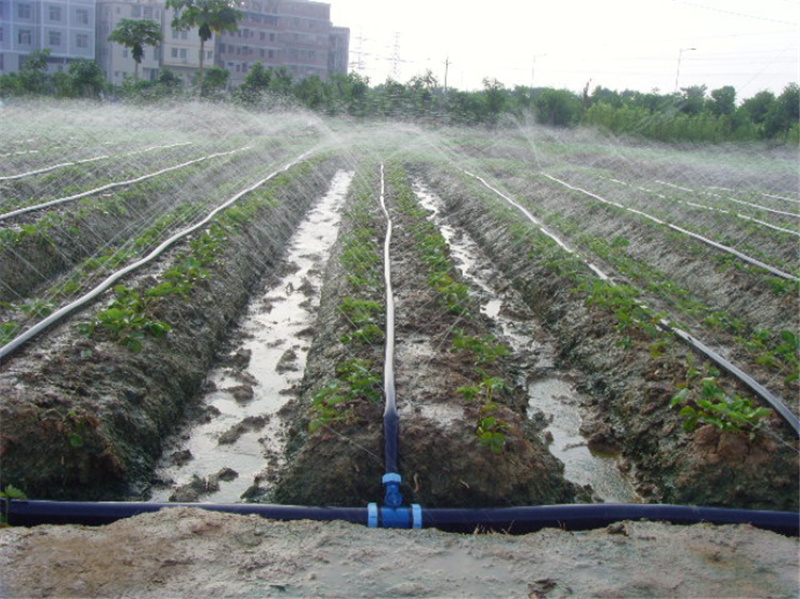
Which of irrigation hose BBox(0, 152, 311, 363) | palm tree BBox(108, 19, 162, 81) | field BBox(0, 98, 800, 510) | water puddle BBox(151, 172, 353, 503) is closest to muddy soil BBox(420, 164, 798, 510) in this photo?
field BBox(0, 98, 800, 510)

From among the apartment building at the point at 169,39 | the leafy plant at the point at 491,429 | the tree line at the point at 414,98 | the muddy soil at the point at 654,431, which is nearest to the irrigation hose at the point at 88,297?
the leafy plant at the point at 491,429

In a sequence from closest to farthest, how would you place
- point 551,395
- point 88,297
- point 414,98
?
point 551,395
point 88,297
point 414,98

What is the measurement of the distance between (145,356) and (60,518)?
159 cm

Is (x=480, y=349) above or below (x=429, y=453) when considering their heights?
above

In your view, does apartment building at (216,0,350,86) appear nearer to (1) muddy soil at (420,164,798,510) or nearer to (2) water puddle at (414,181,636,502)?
(2) water puddle at (414,181,636,502)

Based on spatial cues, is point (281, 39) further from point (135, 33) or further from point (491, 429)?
point (491, 429)

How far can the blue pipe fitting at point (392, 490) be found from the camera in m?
3.81

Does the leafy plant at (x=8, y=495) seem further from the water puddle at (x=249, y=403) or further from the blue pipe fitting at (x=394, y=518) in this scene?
the blue pipe fitting at (x=394, y=518)

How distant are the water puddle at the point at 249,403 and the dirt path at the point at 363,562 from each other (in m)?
0.72

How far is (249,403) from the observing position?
17.7 feet

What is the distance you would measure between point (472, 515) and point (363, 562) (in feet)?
2.68

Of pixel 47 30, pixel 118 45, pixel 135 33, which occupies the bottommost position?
pixel 135 33

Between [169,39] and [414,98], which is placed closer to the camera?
[414,98]

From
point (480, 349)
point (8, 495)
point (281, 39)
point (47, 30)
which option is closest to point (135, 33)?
point (47, 30)
